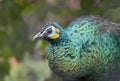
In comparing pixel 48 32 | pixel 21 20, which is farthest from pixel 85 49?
pixel 21 20

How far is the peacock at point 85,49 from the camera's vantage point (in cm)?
198

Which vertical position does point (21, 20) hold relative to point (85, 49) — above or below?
above

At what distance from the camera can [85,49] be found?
6.73 ft

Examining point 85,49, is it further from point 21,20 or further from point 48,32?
point 21,20

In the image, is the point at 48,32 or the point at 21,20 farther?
the point at 21,20

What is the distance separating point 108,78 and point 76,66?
23 cm

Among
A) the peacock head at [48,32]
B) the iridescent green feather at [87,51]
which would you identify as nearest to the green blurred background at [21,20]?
the iridescent green feather at [87,51]

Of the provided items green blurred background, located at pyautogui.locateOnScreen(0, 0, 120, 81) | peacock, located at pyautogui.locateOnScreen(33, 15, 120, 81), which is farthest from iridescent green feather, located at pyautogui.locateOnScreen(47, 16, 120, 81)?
green blurred background, located at pyautogui.locateOnScreen(0, 0, 120, 81)

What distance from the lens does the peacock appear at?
6.48 ft

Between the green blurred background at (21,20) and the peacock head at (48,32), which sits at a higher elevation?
the green blurred background at (21,20)

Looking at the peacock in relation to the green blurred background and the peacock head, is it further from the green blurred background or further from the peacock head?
the green blurred background

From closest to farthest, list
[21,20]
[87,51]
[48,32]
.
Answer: [48,32] → [87,51] → [21,20]

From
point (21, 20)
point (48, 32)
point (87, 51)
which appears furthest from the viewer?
point (21, 20)

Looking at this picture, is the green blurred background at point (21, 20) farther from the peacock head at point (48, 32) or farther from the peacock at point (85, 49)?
the peacock head at point (48, 32)
